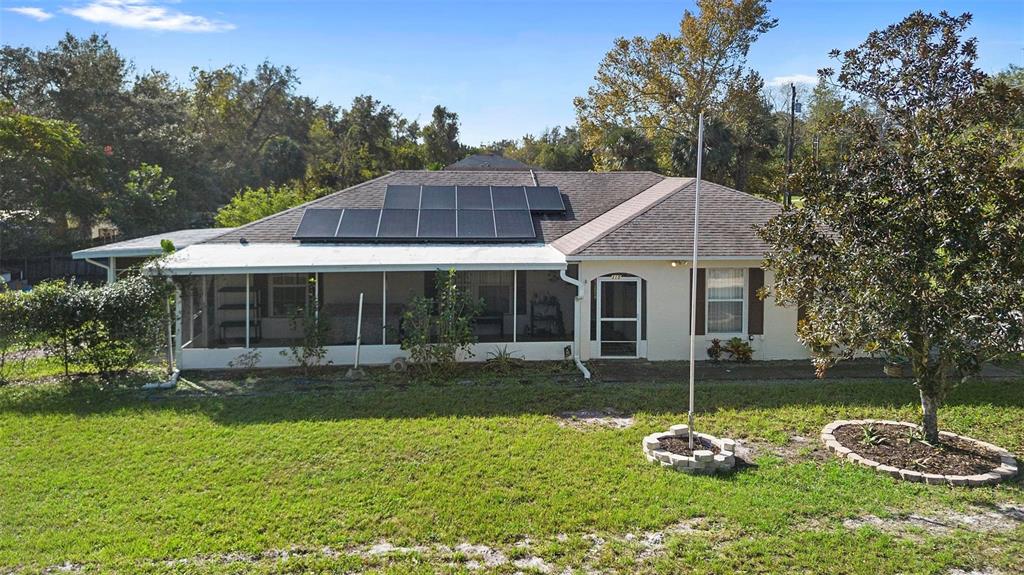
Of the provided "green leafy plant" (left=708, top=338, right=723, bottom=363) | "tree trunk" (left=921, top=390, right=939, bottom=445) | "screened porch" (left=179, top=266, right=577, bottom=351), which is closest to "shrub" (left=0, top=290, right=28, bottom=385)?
"screened porch" (left=179, top=266, right=577, bottom=351)

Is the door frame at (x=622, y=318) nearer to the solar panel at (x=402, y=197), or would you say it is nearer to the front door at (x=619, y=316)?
the front door at (x=619, y=316)

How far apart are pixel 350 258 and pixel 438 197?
5.10 m

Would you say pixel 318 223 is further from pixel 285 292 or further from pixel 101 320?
pixel 101 320

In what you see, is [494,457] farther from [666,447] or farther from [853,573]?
[853,573]

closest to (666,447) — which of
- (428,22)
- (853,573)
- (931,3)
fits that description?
(853,573)

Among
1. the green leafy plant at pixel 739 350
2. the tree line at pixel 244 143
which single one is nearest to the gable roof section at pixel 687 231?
the green leafy plant at pixel 739 350

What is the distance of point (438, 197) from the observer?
19.6 metres

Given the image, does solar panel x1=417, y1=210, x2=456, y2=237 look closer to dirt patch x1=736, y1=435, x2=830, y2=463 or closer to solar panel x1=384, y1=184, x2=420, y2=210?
solar panel x1=384, y1=184, x2=420, y2=210

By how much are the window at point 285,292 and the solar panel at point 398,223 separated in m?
2.50

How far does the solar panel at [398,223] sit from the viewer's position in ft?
57.5

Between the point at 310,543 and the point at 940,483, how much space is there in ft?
25.5

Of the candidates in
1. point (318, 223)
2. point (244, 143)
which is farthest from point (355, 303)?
point (244, 143)

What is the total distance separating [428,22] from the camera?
755 inches

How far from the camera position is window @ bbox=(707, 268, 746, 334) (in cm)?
1593
